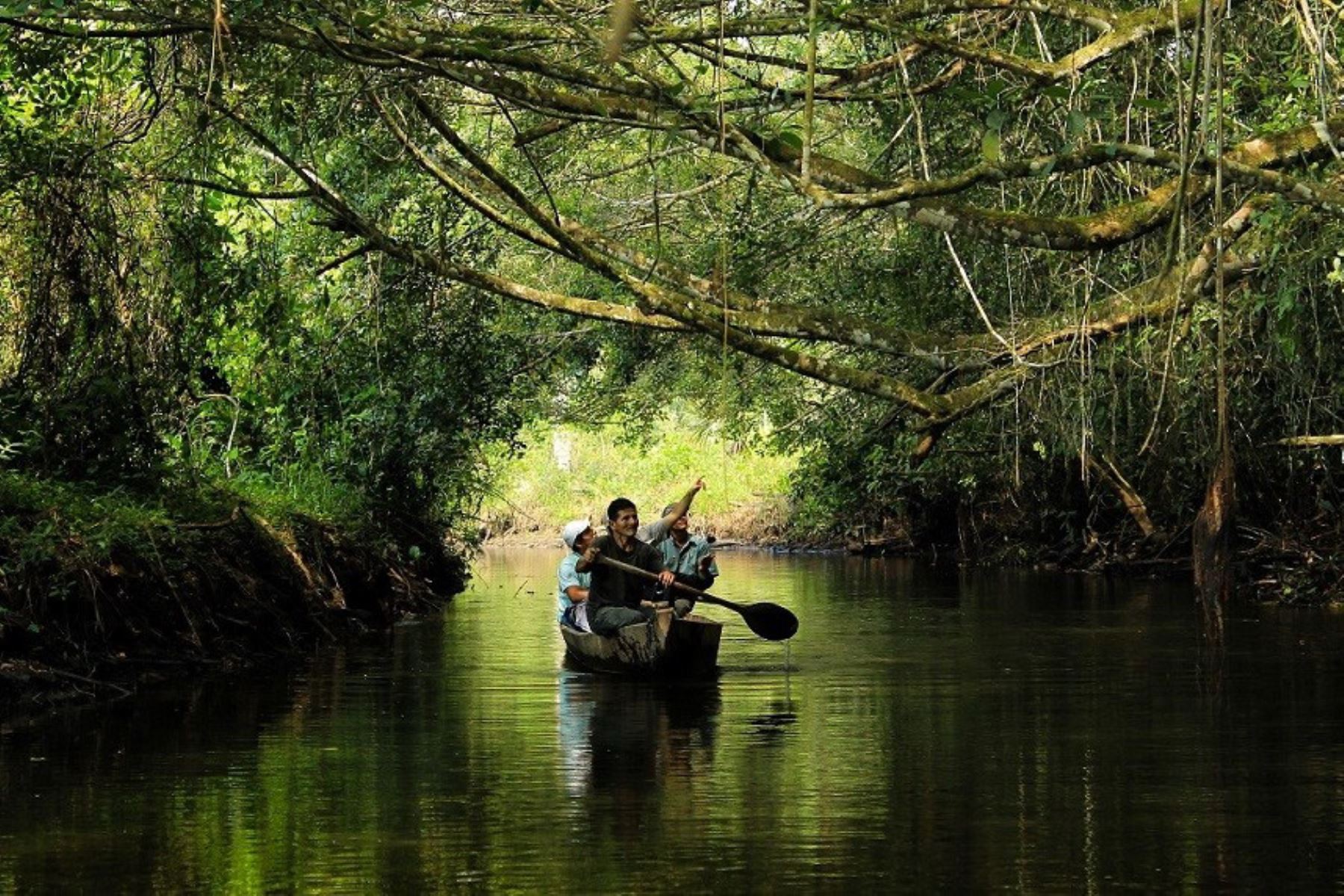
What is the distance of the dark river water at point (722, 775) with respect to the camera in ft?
24.7

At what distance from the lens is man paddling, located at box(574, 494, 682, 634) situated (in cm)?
1483

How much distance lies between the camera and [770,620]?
52.0ft

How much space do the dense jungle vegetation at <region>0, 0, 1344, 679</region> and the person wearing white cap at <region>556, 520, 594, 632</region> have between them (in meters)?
1.44

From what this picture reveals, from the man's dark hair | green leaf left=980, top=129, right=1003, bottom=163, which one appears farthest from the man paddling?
green leaf left=980, top=129, right=1003, bottom=163

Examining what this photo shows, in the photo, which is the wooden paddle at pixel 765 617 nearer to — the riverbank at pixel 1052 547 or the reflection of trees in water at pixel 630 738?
the reflection of trees in water at pixel 630 738

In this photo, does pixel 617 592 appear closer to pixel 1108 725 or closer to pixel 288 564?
pixel 288 564

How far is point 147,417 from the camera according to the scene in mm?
15000

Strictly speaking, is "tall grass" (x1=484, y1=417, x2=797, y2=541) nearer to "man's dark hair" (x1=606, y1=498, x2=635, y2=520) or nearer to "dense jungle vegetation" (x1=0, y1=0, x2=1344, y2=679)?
"dense jungle vegetation" (x1=0, y1=0, x2=1344, y2=679)

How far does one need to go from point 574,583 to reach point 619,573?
132 cm

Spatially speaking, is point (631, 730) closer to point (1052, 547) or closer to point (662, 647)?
point (662, 647)

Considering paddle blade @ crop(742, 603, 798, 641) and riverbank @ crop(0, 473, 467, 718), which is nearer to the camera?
riverbank @ crop(0, 473, 467, 718)

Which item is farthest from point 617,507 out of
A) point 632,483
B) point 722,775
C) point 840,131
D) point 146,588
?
point 632,483

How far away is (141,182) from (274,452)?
5.33 metres

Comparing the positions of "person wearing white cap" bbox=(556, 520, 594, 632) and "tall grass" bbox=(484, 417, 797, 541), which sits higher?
"tall grass" bbox=(484, 417, 797, 541)
